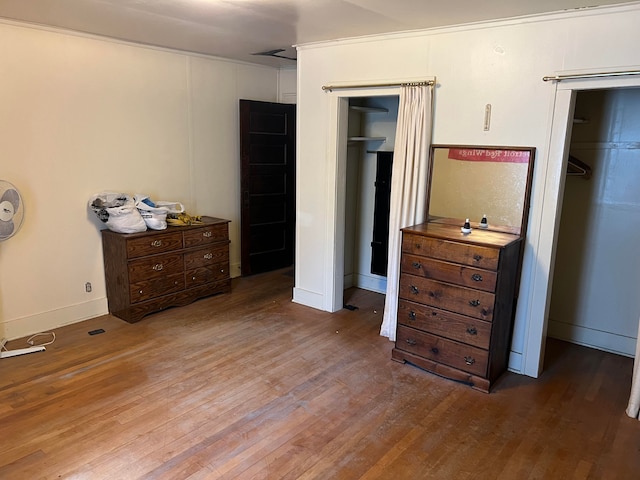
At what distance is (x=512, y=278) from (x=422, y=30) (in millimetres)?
1952

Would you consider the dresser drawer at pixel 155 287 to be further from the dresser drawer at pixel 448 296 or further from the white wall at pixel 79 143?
the dresser drawer at pixel 448 296

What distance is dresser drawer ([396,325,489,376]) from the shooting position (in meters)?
3.08

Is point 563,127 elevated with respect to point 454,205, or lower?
elevated

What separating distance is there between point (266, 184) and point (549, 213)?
3243 millimetres

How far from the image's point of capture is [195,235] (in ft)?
14.7

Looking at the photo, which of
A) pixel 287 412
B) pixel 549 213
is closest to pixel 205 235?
pixel 287 412

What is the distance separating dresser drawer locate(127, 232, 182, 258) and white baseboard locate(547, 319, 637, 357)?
341cm

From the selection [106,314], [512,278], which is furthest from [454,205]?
[106,314]

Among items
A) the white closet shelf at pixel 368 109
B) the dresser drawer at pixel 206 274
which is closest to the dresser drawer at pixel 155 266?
the dresser drawer at pixel 206 274

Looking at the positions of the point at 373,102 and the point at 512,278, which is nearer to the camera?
the point at 512,278

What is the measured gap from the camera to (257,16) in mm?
3225

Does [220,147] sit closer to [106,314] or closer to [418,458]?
[106,314]

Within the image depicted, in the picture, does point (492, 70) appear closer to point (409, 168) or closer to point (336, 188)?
point (409, 168)

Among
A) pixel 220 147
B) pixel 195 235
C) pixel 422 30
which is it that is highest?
pixel 422 30
